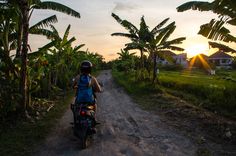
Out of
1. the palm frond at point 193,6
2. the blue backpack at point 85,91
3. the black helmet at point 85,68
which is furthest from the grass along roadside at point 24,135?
the palm frond at point 193,6

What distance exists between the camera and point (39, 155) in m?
7.22

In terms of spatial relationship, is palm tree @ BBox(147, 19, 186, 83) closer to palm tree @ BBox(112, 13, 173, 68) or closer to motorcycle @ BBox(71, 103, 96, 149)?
palm tree @ BBox(112, 13, 173, 68)

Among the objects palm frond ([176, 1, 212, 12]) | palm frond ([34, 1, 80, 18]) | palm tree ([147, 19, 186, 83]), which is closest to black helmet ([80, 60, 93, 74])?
palm frond ([34, 1, 80, 18])

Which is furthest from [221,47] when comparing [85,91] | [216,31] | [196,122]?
[85,91]

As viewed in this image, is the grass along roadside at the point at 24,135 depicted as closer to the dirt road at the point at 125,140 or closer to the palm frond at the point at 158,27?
the dirt road at the point at 125,140

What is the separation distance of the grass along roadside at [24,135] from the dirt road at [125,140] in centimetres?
25

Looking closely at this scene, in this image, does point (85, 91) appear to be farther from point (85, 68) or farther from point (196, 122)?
point (196, 122)

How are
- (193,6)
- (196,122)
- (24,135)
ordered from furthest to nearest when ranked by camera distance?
(193,6) → (196,122) → (24,135)

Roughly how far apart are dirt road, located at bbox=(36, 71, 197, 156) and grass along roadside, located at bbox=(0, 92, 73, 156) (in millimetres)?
254

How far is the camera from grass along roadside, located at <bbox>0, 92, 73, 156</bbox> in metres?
7.65

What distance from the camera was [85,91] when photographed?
817 centimetres

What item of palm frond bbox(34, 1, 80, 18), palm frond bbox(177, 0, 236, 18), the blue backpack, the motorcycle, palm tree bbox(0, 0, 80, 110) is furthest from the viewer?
palm frond bbox(34, 1, 80, 18)

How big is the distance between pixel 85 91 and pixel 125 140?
58.1 inches

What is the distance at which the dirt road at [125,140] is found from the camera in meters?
7.27
